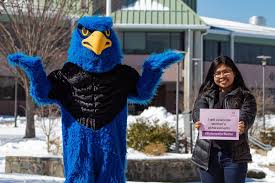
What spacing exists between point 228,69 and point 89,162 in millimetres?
1406

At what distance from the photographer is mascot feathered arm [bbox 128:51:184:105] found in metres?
4.71

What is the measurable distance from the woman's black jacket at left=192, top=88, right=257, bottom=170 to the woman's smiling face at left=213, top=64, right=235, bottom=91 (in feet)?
0.26

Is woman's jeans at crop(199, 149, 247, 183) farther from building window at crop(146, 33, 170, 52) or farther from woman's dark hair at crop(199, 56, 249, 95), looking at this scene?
building window at crop(146, 33, 170, 52)

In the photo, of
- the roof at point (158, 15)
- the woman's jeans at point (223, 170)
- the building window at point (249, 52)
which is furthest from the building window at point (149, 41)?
the woman's jeans at point (223, 170)

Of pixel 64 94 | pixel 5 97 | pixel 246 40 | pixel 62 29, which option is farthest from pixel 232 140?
pixel 246 40

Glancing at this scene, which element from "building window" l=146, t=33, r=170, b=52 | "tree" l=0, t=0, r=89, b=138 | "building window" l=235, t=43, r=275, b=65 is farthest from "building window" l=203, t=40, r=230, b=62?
"tree" l=0, t=0, r=89, b=138

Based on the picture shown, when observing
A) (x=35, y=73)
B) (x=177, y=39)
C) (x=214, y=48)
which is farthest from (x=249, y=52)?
(x=35, y=73)

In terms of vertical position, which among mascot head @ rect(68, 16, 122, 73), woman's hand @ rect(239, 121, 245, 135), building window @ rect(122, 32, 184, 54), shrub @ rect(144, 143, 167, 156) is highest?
building window @ rect(122, 32, 184, 54)

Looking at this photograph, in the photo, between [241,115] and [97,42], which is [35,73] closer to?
[97,42]

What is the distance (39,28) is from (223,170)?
1318 centimetres

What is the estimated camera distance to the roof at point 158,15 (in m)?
33.2

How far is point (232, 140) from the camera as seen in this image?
4.41 metres

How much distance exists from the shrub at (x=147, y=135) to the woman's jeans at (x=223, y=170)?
8.63 metres

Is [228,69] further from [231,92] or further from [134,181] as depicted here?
[134,181]
